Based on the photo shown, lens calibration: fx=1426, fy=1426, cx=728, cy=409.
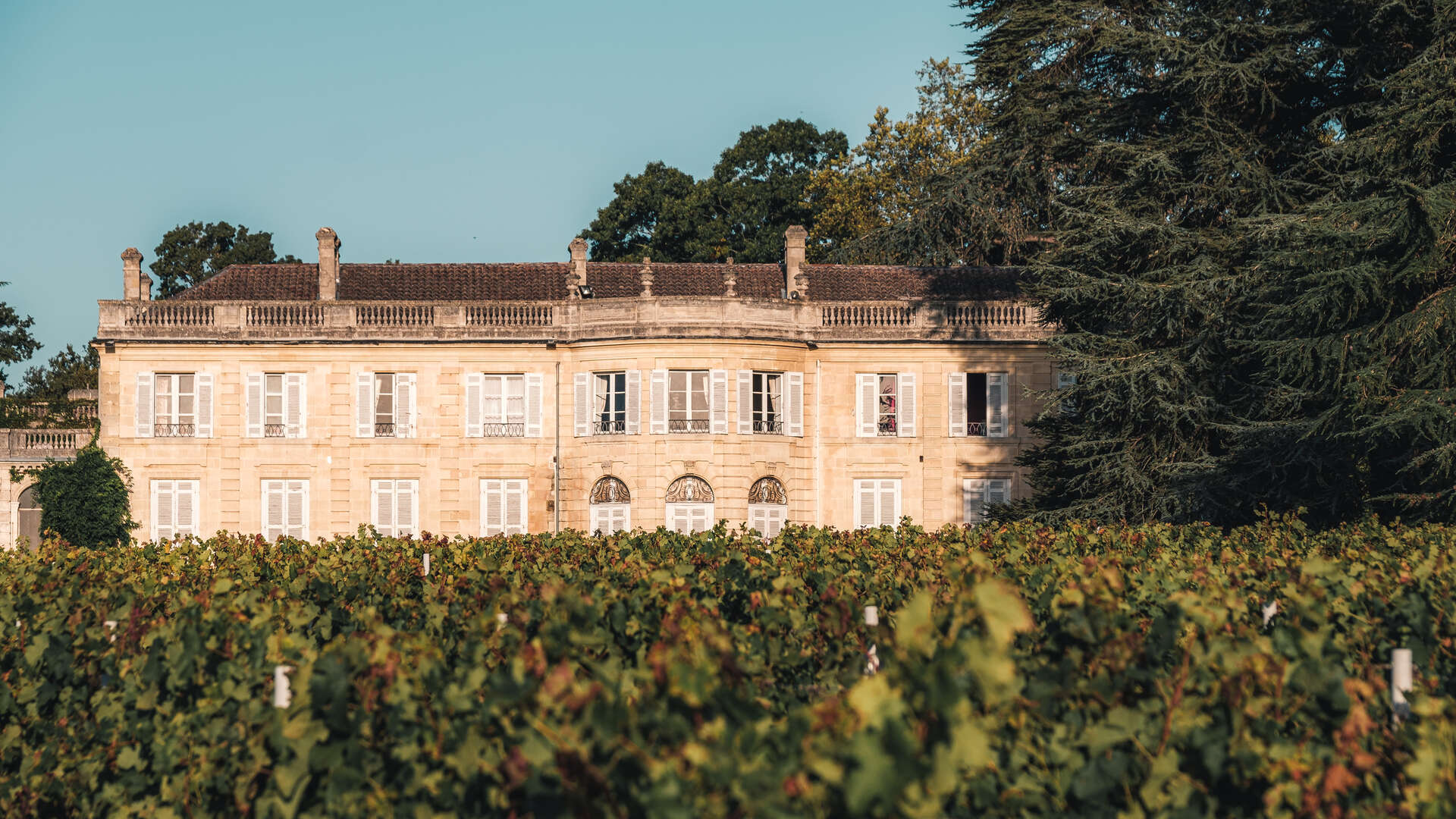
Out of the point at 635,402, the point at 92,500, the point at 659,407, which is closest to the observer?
the point at 659,407

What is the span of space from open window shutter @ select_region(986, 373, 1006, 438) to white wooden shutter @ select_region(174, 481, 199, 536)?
858 inches

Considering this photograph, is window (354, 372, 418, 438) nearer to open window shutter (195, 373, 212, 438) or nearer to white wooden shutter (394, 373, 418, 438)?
white wooden shutter (394, 373, 418, 438)

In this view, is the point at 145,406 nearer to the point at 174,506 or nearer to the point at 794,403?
the point at 174,506

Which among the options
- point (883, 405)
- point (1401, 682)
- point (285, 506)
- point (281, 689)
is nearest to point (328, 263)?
point (285, 506)

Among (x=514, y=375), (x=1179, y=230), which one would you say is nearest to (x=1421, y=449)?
(x=1179, y=230)

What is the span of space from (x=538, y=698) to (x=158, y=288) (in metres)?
65.5

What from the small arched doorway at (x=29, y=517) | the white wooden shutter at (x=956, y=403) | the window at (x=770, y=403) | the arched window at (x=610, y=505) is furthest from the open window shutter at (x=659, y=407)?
the small arched doorway at (x=29, y=517)

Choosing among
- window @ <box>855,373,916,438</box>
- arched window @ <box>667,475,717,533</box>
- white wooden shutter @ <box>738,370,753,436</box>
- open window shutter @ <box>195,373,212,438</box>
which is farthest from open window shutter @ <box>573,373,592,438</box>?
open window shutter @ <box>195,373,212,438</box>

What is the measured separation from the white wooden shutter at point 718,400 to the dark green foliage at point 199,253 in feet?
118

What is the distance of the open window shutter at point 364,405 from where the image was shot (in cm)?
3919

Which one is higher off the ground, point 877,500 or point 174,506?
point 877,500

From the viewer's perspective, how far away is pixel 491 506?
3900 centimetres

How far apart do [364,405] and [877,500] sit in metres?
14.3

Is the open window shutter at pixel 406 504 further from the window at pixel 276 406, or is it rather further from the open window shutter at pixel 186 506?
the open window shutter at pixel 186 506
